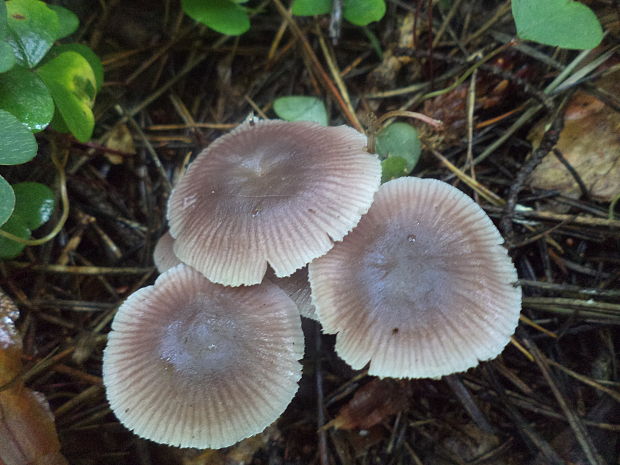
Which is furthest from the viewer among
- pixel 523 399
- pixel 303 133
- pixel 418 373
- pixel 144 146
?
pixel 144 146

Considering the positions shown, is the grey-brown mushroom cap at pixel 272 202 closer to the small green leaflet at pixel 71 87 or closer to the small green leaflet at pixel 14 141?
the small green leaflet at pixel 71 87

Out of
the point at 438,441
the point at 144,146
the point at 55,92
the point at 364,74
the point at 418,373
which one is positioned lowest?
the point at 438,441

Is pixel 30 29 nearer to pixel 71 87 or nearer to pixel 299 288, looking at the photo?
pixel 71 87

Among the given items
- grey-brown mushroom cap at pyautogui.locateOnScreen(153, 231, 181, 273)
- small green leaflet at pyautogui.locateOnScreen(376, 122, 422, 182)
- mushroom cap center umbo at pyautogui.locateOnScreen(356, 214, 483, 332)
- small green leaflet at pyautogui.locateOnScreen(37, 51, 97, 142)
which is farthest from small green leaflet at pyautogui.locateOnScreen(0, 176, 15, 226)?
small green leaflet at pyautogui.locateOnScreen(376, 122, 422, 182)

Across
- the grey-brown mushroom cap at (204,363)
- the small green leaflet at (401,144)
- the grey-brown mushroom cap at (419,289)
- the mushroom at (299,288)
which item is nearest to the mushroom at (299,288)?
the mushroom at (299,288)

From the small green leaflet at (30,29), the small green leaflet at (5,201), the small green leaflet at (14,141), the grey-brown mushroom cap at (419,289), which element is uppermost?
the small green leaflet at (30,29)

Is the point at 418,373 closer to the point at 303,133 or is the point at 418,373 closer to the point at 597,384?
the point at 597,384

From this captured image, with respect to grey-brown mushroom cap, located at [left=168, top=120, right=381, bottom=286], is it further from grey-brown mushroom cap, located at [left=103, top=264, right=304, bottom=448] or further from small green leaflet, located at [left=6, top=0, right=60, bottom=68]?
small green leaflet, located at [left=6, top=0, right=60, bottom=68]

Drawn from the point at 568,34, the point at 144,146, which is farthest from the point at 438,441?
the point at 144,146
